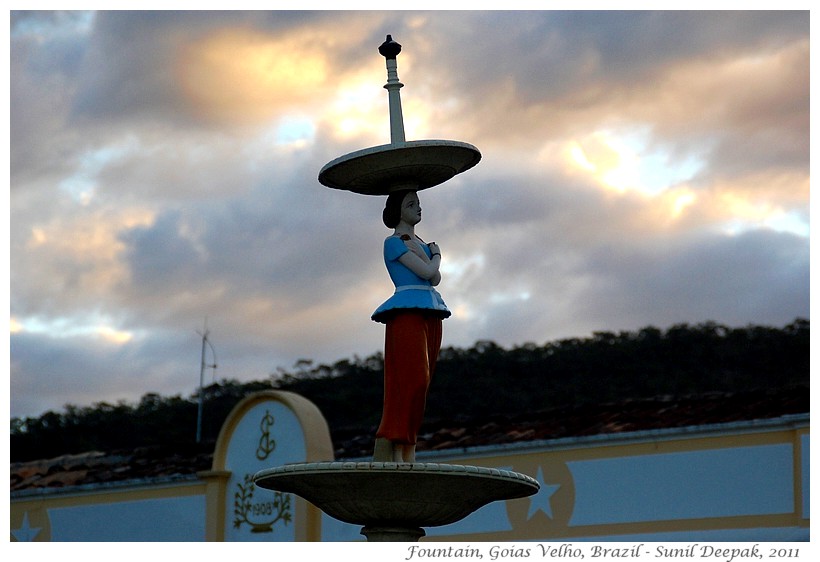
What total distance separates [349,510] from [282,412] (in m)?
9.34

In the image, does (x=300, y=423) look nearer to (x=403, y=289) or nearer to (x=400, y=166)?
(x=403, y=289)

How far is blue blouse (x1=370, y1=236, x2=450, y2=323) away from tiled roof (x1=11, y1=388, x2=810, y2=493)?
7.18 meters

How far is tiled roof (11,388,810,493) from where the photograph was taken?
15.4m

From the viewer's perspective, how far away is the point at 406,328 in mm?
8562

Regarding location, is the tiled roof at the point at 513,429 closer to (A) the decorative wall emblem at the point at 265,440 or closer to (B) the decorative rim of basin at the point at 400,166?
(A) the decorative wall emblem at the point at 265,440

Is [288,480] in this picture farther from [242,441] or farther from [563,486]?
[242,441]

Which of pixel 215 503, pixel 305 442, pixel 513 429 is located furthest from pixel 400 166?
pixel 215 503

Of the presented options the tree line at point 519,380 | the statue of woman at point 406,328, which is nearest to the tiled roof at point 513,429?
the statue of woman at point 406,328

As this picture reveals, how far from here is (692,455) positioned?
14859 mm

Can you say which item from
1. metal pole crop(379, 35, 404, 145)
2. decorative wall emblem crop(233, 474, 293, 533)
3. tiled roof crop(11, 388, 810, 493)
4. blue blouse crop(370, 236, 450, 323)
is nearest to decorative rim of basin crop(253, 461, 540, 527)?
blue blouse crop(370, 236, 450, 323)

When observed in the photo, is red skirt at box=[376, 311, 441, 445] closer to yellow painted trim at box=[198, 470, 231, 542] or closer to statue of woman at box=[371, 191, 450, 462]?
statue of woman at box=[371, 191, 450, 462]

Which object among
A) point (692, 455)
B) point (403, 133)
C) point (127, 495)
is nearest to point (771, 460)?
point (692, 455)

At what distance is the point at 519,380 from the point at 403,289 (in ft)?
83.5
